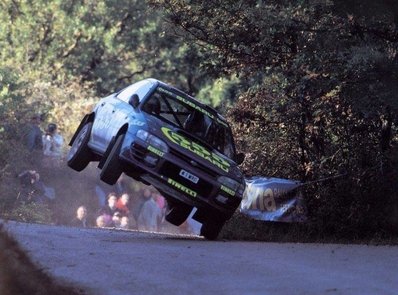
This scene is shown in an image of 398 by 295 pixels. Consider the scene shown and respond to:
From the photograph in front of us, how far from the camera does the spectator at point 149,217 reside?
23.1m

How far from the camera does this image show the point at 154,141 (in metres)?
12.8

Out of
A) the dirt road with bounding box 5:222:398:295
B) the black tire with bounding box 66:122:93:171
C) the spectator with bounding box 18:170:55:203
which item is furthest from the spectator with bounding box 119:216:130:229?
the dirt road with bounding box 5:222:398:295

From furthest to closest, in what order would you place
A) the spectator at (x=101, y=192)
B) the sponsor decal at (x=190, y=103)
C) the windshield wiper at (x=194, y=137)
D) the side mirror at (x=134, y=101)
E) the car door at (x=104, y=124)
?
the spectator at (x=101, y=192) < the sponsor decal at (x=190, y=103) < the car door at (x=104, y=124) < the side mirror at (x=134, y=101) < the windshield wiper at (x=194, y=137)

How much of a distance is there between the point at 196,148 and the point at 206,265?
4.21 meters

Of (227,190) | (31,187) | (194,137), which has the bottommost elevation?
(31,187)

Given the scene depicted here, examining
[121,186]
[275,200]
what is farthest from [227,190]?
→ [121,186]

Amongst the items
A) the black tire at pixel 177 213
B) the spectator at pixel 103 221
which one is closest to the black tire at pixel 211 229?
the black tire at pixel 177 213

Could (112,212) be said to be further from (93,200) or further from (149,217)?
(93,200)

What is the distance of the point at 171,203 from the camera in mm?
14875

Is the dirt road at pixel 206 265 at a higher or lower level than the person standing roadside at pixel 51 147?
higher

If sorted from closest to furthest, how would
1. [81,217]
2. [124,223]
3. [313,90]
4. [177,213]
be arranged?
[313,90] < [177,213] < [81,217] < [124,223]

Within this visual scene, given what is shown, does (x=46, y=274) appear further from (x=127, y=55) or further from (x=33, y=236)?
(x=127, y=55)

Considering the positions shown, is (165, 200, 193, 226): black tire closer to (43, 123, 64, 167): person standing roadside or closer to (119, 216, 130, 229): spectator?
(119, 216, 130, 229): spectator

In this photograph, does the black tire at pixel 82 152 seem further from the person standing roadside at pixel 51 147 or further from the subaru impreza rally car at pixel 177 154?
the person standing roadside at pixel 51 147
